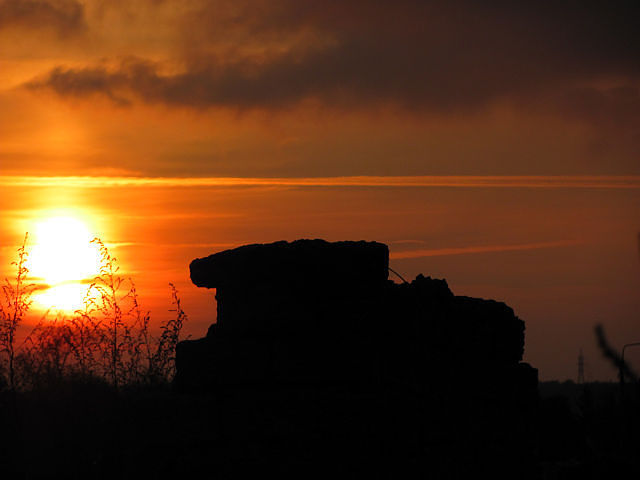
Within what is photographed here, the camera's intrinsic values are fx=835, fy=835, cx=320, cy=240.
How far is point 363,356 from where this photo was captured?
10.2 meters

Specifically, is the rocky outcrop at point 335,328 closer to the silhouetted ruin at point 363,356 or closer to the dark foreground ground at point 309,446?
A: the silhouetted ruin at point 363,356

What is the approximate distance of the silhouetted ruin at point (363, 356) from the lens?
392 inches

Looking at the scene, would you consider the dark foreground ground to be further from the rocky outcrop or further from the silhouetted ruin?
the rocky outcrop

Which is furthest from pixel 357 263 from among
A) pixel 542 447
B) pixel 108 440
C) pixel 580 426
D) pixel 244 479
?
pixel 580 426

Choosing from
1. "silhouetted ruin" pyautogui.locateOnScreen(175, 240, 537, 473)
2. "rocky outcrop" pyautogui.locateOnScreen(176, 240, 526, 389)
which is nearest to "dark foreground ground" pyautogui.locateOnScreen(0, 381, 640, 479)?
"silhouetted ruin" pyautogui.locateOnScreen(175, 240, 537, 473)

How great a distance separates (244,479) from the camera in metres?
9.73

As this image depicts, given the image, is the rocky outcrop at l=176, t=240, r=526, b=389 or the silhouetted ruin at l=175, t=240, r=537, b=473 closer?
the silhouetted ruin at l=175, t=240, r=537, b=473

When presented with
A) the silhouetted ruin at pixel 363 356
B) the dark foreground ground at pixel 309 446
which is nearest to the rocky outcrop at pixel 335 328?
the silhouetted ruin at pixel 363 356

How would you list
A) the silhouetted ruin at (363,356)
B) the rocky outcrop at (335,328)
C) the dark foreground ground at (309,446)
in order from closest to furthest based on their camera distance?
the dark foreground ground at (309,446) → the silhouetted ruin at (363,356) → the rocky outcrop at (335,328)

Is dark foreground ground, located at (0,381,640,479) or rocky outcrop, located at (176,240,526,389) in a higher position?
rocky outcrop, located at (176,240,526,389)

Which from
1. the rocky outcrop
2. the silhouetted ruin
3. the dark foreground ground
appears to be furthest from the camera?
the rocky outcrop

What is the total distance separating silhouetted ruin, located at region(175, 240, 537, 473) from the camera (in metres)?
9.95

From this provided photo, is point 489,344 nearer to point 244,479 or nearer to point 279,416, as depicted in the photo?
point 279,416

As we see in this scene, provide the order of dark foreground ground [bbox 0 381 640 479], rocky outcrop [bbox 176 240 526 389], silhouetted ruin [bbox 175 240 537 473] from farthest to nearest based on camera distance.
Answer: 1. rocky outcrop [bbox 176 240 526 389]
2. silhouetted ruin [bbox 175 240 537 473]
3. dark foreground ground [bbox 0 381 640 479]
